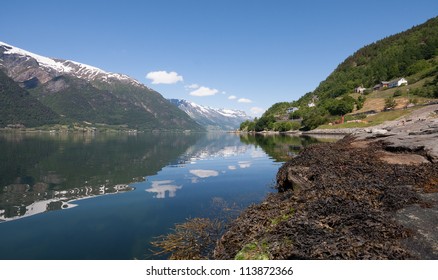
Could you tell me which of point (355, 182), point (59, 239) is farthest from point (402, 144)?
point (59, 239)

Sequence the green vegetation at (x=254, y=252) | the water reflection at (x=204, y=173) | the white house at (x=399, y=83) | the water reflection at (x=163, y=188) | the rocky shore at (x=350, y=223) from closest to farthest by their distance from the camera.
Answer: the rocky shore at (x=350, y=223), the green vegetation at (x=254, y=252), the water reflection at (x=163, y=188), the water reflection at (x=204, y=173), the white house at (x=399, y=83)

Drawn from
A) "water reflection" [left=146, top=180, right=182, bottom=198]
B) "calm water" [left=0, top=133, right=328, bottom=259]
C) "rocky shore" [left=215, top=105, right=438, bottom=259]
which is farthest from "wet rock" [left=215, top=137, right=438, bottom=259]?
"water reflection" [left=146, top=180, right=182, bottom=198]

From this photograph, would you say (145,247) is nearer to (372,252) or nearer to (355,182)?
(372,252)

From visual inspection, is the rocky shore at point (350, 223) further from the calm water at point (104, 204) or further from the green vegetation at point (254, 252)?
the calm water at point (104, 204)

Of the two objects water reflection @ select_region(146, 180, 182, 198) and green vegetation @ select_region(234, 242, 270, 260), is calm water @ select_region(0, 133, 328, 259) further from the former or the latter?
green vegetation @ select_region(234, 242, 270, 260)

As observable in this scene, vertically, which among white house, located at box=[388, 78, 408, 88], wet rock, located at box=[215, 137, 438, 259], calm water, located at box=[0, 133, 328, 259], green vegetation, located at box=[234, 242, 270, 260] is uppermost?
white house, located at box=[388, 78, 408, 88]

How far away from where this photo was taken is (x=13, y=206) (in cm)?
2216

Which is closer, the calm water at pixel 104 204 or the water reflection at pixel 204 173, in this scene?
the calm water at pixel 104 204

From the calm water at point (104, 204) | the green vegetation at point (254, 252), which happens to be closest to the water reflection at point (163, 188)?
the calm water at point (104, 204)

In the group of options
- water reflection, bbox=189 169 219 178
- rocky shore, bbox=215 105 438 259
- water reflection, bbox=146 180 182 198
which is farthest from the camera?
water reflection, bbox=189 169 219 178

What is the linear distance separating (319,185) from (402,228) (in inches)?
277

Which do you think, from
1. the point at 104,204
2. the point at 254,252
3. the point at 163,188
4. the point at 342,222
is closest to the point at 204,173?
the point at 163,188

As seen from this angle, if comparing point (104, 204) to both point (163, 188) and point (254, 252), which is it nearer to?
point (163, 188)

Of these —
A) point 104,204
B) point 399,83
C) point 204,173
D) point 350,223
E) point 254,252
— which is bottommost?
point 104,204
